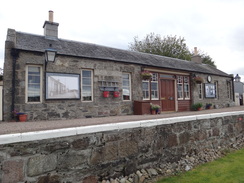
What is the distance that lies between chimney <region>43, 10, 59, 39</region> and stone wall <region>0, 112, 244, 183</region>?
25.2 feet

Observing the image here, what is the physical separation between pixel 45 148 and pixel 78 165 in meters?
0.55

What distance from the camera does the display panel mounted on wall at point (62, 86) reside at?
282 inches

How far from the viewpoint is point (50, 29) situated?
29.1ft

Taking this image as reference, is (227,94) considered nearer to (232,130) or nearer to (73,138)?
(232,130)

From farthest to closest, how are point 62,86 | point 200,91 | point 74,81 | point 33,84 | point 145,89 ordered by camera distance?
point 200,91 < point 145,89 < point 74,81 < point 62,86 < point 33,84

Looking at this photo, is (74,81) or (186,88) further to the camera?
(186,88)

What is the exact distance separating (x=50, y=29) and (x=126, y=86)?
4882 millimetres

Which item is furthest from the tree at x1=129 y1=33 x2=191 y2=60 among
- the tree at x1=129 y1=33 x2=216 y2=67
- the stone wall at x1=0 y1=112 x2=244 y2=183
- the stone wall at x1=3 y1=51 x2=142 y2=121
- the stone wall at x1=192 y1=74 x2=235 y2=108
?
the stone wall at x1=0 y1=112 x2=244 y2=183

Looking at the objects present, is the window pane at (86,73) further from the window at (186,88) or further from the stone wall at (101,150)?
the window at (186,88)

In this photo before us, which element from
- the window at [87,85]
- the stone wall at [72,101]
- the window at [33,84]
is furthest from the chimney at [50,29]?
the window at [87,85]

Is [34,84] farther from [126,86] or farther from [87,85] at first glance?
[126,86]

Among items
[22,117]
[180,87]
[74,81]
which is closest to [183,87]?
[180,87]

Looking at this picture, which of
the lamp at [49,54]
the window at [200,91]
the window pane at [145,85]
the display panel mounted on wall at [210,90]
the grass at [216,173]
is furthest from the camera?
the display panel mounted on wall at [210,90]

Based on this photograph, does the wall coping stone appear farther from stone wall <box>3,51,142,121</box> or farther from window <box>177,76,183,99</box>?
window <box>177,76,183,99</box>
